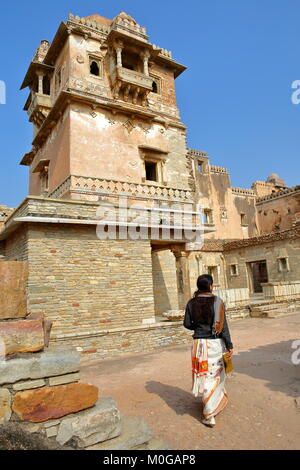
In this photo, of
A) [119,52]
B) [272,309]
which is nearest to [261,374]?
[272,309]

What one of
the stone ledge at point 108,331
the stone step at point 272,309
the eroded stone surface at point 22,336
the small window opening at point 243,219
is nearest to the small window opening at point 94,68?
the stone ledge at point 108,331

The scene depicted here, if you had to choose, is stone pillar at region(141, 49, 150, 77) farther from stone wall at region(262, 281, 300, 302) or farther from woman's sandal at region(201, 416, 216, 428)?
woman's sandal at region(201, 416, 216, 428)

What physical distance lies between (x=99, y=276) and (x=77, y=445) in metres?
6.29

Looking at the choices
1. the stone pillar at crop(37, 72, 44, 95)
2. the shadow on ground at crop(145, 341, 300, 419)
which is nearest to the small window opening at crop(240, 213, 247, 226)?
the stone pillar at crop(37, 72, 44, 95)

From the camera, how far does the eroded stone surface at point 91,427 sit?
9.05 feet

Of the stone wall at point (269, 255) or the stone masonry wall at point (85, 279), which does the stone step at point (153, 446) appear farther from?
the stone wall at point (269, 255)

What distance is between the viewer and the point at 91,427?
2.82 meters

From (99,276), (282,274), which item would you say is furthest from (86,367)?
(282,274)

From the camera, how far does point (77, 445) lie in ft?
8.94

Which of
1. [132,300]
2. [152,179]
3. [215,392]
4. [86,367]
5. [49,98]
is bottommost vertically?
[86,367]

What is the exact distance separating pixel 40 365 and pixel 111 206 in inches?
279

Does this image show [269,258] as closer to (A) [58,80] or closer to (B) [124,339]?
(B) [124,339]

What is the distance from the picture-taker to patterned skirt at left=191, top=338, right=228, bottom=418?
12.6 feet
